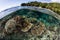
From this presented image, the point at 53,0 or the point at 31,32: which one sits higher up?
the point at 53,0

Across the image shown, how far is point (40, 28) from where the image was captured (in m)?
3.20

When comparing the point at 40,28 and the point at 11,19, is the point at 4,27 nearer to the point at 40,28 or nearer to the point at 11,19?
the point at 11,19

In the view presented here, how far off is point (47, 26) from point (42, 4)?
0.54m

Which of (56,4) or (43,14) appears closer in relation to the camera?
(43,14)

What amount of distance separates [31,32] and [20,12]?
39 cm

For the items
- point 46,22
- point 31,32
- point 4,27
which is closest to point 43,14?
point 46,22

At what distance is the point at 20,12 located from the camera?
3340 mm

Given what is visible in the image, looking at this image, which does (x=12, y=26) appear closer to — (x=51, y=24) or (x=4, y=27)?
(x=4, y=27)

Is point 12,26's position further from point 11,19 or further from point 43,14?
point 43,14

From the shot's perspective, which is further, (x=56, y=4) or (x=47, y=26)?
(x=56, y=4)

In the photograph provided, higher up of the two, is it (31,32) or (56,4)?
(56,4)

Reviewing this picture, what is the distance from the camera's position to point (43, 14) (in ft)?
10.9

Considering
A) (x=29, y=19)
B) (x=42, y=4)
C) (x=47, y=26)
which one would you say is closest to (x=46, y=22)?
(x=47, y=26)

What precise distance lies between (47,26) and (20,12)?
488mm
